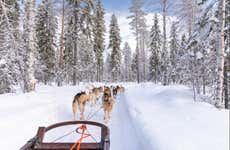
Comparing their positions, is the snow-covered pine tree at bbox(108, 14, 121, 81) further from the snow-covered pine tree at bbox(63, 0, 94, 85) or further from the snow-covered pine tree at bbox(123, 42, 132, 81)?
the snow-covered pine tree at bbox(123, 42, 132, 81)

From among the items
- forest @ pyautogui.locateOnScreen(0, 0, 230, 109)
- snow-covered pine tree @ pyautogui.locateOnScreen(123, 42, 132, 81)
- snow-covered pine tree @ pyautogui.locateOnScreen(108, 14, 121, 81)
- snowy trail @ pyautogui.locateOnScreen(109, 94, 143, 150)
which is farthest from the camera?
snow-covered pine tree @ pyautogui.locateOnScreen(123, 42, 132, 81)

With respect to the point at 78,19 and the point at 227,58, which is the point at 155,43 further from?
the point at 227,58

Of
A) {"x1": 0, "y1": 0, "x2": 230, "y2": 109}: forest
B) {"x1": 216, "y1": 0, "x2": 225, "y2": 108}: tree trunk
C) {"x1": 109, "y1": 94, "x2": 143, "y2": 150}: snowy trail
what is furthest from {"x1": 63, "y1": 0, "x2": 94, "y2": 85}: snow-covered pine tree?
{"x1": 109, "y1": 94, "x2": 143, "y2": 150}: snowy trail

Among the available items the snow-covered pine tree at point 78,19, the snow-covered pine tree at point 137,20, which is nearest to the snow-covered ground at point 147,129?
the snow-covered pine tree at point 78,19

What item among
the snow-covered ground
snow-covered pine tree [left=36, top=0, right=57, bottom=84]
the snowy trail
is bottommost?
the snowy trail

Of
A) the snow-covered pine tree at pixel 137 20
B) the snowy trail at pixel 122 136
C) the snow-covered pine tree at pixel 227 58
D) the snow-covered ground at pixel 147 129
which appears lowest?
the snowy trail at pixel 122 136

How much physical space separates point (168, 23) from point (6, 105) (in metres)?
21.3

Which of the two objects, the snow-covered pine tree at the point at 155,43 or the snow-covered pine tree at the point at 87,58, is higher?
the snow-covered pine tree at the point at 155,43

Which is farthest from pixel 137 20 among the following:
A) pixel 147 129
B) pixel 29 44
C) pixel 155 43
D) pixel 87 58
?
pixel 147 129

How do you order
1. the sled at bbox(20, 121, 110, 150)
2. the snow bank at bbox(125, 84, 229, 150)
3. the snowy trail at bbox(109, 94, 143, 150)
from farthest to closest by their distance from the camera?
the snowy trail at bbox(109, 94, 143, 150) < the snow bank at bbox(125, 84, 229, 150) < the sled at bbox(20, 121, 110, 150)

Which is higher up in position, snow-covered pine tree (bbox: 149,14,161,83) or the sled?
snow-covered pine tree (bbox: 149,14,161,83)

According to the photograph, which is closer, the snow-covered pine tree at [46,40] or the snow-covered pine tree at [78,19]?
the snow-covered pine tree at [78,19]

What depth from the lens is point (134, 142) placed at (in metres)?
7.07

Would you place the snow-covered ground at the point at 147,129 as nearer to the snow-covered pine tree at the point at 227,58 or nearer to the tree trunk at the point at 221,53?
the tree trunk at the point at 221,53
